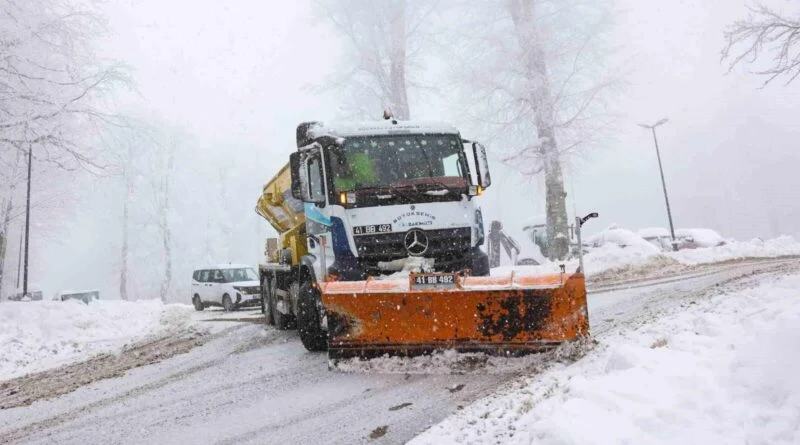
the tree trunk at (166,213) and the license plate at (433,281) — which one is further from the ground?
the tree trunk at (166,213)

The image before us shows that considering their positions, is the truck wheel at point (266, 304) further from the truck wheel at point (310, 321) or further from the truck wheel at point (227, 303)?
the truck wheel at point (227, 303)

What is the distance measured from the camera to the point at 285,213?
402 inches

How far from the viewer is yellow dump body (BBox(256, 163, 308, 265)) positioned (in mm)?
9000

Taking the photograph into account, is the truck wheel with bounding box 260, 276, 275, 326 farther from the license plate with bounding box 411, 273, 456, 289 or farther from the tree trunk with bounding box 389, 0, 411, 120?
the tree trunk with bounding box 389, 0, 411, 120

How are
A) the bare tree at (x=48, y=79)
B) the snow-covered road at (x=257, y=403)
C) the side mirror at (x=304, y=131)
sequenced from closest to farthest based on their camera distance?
the snow-covered road at (x=257, y=403) → the side mirror at (x=304, y=131) → the bare tree at (x=48, y=79)

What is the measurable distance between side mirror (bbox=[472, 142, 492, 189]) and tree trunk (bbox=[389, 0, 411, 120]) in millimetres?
11628

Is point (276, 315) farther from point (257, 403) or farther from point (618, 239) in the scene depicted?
point (618, 239)

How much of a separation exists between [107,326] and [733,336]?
13.3 m

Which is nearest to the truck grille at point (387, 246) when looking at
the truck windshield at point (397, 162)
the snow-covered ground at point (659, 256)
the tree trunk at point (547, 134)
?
the truck windshield at point (397, 162)

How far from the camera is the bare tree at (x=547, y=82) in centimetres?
1678

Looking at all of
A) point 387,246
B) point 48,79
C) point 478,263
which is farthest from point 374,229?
point 48,79

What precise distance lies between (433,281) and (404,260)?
104cm

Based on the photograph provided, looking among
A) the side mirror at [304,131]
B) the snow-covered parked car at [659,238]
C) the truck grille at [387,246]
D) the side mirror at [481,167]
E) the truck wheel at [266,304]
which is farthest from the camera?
the snow-covered parked car at [659,238]

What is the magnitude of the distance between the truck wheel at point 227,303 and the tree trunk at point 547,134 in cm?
1051
